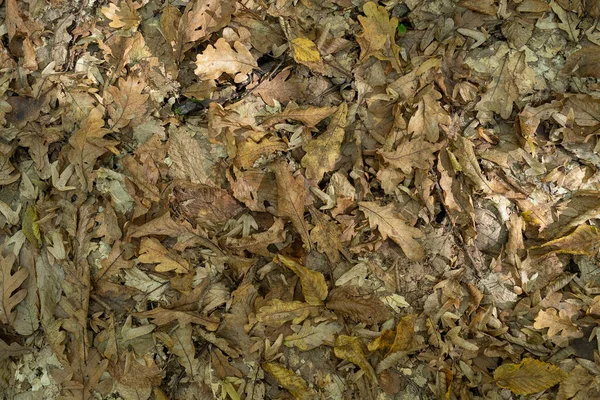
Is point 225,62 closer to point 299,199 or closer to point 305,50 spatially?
point 305,50

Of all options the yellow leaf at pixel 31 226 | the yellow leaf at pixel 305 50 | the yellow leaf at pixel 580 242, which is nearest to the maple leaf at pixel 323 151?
the yellow leaf at pixel 305 50

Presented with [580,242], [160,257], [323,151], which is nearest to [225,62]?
[323,151]

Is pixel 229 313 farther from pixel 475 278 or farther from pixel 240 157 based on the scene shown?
pixel 475 278

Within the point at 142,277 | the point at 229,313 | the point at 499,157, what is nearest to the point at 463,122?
the point at 499,157

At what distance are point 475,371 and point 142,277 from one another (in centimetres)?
161

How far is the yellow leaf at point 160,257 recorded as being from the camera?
7.54 ft

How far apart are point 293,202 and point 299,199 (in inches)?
1.3

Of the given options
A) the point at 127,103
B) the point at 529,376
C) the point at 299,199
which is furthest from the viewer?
the point at 127,103

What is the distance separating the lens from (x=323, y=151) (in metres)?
2.39

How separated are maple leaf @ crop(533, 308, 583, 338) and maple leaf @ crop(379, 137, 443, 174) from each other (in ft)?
2.84

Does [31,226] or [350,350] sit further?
[31,226]

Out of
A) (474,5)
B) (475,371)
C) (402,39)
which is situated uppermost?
(474,5)

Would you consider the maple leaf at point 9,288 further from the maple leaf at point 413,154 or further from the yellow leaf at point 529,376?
the yellow leaf at point 529,376

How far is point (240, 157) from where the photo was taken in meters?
2.39
